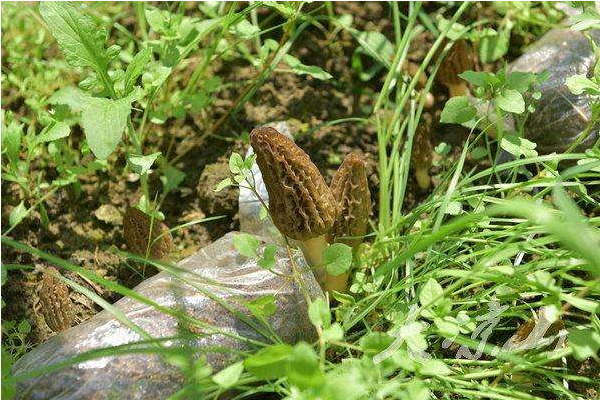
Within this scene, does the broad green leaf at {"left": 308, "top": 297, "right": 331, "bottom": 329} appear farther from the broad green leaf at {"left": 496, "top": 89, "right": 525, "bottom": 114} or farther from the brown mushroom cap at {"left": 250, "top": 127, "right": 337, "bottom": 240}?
the broad green leaf at {"left": 496, "top": 89, "right": 525, "bottom": 114}

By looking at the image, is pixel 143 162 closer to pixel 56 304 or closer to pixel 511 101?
pixel 56 304

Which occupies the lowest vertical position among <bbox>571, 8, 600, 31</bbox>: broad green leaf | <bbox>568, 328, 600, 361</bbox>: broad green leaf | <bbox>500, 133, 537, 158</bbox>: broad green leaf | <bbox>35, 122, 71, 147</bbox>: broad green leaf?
<bbox>568, 328, 600, 361</bbox>: broad green leaf

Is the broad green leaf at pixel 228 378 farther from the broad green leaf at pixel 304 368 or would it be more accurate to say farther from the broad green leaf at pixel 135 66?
the broad green leaf at pixel 135 66

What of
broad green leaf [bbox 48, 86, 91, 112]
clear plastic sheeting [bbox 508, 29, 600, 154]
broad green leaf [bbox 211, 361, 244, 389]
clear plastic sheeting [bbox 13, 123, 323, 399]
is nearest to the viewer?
broad green leaf [bbox 211, 361, 244, 389]

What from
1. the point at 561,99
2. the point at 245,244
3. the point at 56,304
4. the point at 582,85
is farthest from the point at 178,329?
the point at 561,99

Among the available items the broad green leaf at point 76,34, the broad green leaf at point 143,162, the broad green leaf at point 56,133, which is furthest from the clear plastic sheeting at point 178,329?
the broad green leaf at point 76,34

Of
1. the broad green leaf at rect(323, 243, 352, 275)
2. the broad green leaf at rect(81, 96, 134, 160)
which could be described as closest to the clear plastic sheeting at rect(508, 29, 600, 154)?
the broad green leaf at rect(323, 243, 352, 275)
